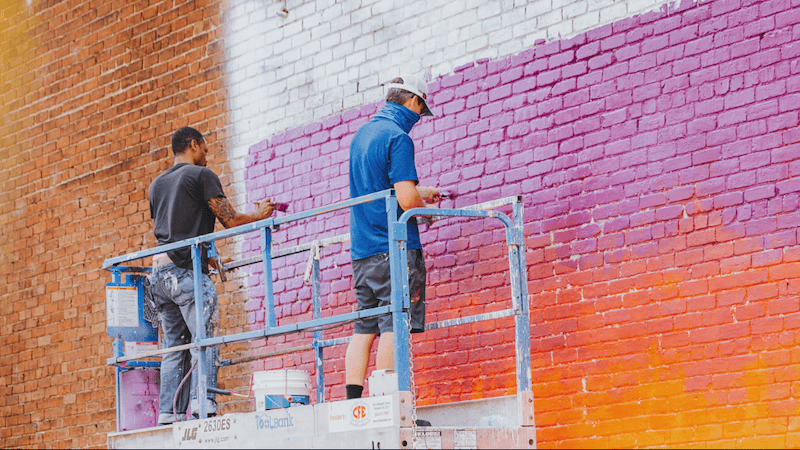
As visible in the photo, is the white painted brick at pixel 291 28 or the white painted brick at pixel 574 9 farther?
the white painted brick at pixel 291 28

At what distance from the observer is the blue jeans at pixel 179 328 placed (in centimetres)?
645

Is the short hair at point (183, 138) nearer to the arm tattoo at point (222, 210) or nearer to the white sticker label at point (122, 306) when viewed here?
the arm tattoo at point (222, 210)

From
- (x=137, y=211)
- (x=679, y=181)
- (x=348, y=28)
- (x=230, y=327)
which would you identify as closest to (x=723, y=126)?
(x=679, y=181)

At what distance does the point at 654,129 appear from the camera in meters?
6.56

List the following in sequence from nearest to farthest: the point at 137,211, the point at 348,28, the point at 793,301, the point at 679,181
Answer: the point at 793,301
the point at 679,181
the point at 348,28
the point at 137,211

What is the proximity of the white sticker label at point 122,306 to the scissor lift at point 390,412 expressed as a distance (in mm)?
570

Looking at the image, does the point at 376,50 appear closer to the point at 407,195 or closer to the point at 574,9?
the point at 574,9

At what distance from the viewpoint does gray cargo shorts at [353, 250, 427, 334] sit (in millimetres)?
5781

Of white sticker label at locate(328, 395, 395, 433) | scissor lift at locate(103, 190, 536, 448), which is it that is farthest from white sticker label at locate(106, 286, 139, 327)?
white sticker label at locate(328, 395, 395, 433)

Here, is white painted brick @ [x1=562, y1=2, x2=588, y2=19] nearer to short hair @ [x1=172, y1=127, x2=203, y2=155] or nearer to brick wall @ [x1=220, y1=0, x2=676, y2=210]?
brick wall @ [x1=220, y1=0, x2=676, y2=210]

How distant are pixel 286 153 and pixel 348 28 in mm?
1173

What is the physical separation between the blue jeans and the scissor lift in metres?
0.18

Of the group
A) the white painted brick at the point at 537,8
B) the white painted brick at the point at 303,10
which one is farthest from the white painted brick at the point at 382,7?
the white painted brick at the point at 537,8

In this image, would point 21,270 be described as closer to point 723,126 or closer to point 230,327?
point 230,327
